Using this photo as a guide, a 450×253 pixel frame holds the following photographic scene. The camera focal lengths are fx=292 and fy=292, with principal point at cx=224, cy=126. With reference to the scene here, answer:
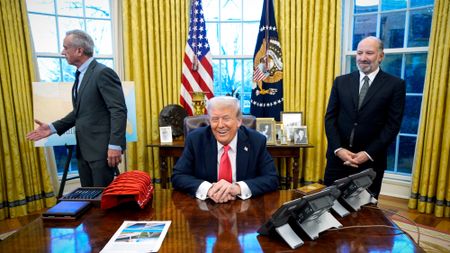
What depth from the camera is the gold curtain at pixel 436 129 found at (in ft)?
8.91

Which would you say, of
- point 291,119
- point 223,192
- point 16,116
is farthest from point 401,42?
point 16,116

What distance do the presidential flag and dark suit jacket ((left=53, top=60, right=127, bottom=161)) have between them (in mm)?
1858

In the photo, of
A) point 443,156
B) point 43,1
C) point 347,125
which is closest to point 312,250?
point 347,125

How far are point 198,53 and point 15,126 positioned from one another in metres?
2.02

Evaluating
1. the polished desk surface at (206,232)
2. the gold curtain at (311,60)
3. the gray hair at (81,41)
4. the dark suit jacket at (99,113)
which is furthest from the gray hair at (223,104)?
the gold curtain at (311,60)

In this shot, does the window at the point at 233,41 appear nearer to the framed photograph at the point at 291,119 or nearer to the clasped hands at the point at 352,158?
the framed photograph at the point at 291,119

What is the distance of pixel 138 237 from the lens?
3.31 ft

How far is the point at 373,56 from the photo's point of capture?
203 centimetres

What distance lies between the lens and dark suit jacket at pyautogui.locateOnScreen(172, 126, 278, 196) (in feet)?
5.12

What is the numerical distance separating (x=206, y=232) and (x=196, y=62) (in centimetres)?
265

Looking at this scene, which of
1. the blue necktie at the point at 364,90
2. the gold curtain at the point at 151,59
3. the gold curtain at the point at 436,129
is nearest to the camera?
the blue necktie at the point at 364,90

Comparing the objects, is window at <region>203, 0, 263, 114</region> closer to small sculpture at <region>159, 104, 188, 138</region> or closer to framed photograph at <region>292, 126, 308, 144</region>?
small sculpture at <region>159, 104, 188, 138</region>

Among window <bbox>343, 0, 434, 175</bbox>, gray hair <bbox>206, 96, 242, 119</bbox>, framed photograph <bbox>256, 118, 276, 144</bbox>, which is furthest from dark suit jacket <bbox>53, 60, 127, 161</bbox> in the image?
window <bbox>343, 0, 434, 175</bbox>

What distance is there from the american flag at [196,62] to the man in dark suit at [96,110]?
1.44 metres
